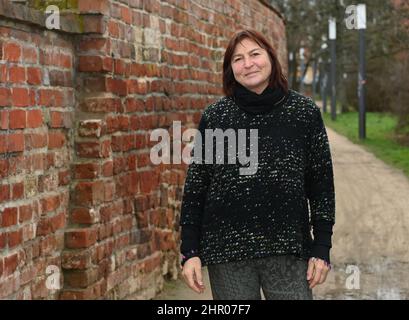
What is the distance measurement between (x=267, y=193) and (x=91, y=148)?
185 centimetres

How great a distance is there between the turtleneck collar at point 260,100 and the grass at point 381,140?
465 inches

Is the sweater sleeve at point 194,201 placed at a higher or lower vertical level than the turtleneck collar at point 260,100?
lower

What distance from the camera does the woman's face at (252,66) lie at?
141 inches

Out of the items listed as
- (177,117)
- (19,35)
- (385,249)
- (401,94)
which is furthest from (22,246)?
(401,94)

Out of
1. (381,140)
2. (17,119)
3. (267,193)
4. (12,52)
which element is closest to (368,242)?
(17,119)

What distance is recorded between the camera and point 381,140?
77.0 ft

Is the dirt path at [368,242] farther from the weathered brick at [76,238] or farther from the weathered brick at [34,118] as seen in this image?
the weathered brick at [34,118]

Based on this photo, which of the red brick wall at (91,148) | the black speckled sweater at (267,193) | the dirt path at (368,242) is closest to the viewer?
the black speckled sweater at (267,193)

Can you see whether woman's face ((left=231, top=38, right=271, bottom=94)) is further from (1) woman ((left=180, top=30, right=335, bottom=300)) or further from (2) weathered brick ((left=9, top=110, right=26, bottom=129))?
(2) weathered brick ((left=9, top=110, right=26, bottom=129))

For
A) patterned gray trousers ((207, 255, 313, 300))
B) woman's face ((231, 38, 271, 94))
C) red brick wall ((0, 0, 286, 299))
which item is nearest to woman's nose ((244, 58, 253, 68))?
woman's face ((231, 38, 271, 94))

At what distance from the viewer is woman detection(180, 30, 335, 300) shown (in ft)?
11.4

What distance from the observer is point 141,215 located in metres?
5.93

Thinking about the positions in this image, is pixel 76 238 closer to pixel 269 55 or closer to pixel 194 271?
pixel 194 271

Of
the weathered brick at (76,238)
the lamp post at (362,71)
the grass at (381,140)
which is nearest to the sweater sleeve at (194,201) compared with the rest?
the weathered brick at (76,238)
